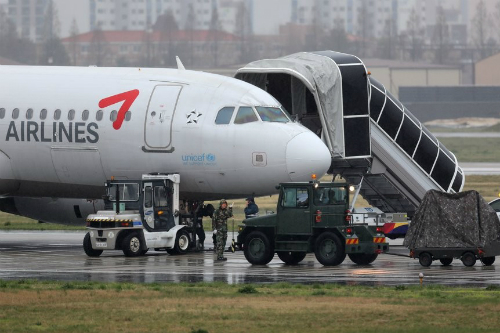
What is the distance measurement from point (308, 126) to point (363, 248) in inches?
387

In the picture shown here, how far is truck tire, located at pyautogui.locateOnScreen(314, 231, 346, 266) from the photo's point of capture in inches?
1334

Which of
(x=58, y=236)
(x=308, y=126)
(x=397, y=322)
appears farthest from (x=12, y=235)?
(x=397, y=322)

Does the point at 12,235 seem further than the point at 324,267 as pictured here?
Yes

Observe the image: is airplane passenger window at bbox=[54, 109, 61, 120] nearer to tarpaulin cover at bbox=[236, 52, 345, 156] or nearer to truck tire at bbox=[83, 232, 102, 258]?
truck tire at bbox=[83, 232, 102, 258]

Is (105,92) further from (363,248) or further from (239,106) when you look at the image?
(363,248)

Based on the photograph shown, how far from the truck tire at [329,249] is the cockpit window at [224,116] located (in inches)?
235

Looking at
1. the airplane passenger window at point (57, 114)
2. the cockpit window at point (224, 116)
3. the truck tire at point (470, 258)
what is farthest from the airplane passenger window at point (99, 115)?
the truck tire at point (470, 258)

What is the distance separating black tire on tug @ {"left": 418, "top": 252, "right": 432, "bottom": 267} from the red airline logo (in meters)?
11.2

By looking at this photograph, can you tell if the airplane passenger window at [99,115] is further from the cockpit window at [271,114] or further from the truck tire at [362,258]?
the truck tire at [362,258]

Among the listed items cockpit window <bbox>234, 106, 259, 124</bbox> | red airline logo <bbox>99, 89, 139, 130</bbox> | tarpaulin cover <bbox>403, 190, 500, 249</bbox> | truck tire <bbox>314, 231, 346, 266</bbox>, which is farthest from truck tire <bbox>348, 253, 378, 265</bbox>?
red airline logo <bbox>99, 89, 139, 130</bbox>

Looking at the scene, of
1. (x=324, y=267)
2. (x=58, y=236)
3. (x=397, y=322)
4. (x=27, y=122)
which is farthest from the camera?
(x=58, y=236)

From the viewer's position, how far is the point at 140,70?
134ft

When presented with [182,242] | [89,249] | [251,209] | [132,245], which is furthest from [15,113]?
[251,209]

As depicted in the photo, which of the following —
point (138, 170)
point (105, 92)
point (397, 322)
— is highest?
point (105, 92)
